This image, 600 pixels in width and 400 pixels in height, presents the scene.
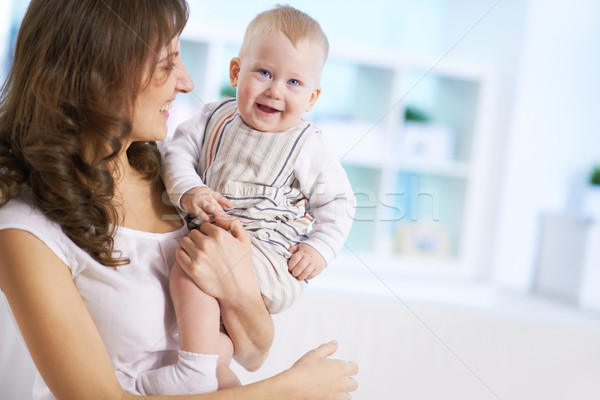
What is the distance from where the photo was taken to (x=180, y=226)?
1.11 meters

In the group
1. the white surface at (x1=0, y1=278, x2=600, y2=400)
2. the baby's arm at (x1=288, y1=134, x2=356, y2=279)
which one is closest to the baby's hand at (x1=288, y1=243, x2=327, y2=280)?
the baby's arm at (x1=288, y1=134, x2=356, y2=279)

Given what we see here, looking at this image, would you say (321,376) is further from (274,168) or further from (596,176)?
(596,176)

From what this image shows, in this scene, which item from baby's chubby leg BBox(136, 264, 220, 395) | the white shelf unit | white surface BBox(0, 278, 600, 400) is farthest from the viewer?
the white shelf unit

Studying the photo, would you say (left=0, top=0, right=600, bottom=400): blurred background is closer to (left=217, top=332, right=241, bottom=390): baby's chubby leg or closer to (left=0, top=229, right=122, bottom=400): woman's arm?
(left=217, top=332, right=241, bottom=390): baby's chubby leg

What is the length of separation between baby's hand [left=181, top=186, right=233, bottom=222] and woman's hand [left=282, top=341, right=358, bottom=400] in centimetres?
30

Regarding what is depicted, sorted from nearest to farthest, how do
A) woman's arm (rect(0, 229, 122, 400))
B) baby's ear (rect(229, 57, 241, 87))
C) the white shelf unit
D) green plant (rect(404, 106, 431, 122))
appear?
woman's arm (rect(0, 229, 122, 400)), baby's ear (rect(229, 57, 241, 87)), the white shelf unit, green plant (rect(404, 106, 431, 122))

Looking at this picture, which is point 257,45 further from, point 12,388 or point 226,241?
point 12,388

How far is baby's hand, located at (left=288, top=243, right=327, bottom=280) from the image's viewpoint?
1075 mm

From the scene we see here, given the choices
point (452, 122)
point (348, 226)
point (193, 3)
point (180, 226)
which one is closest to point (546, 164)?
point (452, 122)

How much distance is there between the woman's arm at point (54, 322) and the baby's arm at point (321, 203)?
1.09ft

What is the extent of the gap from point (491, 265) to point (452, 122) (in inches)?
36.0

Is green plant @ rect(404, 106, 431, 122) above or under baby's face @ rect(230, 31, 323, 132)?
under

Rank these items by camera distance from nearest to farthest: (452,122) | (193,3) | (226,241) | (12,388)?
(226,241) → (12,388) → (193,3) → (452,122)

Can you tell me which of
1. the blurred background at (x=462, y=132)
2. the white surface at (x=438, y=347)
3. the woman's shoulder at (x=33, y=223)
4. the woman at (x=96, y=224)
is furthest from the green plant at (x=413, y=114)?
the woman's shoulder at (x=33, y=223)
